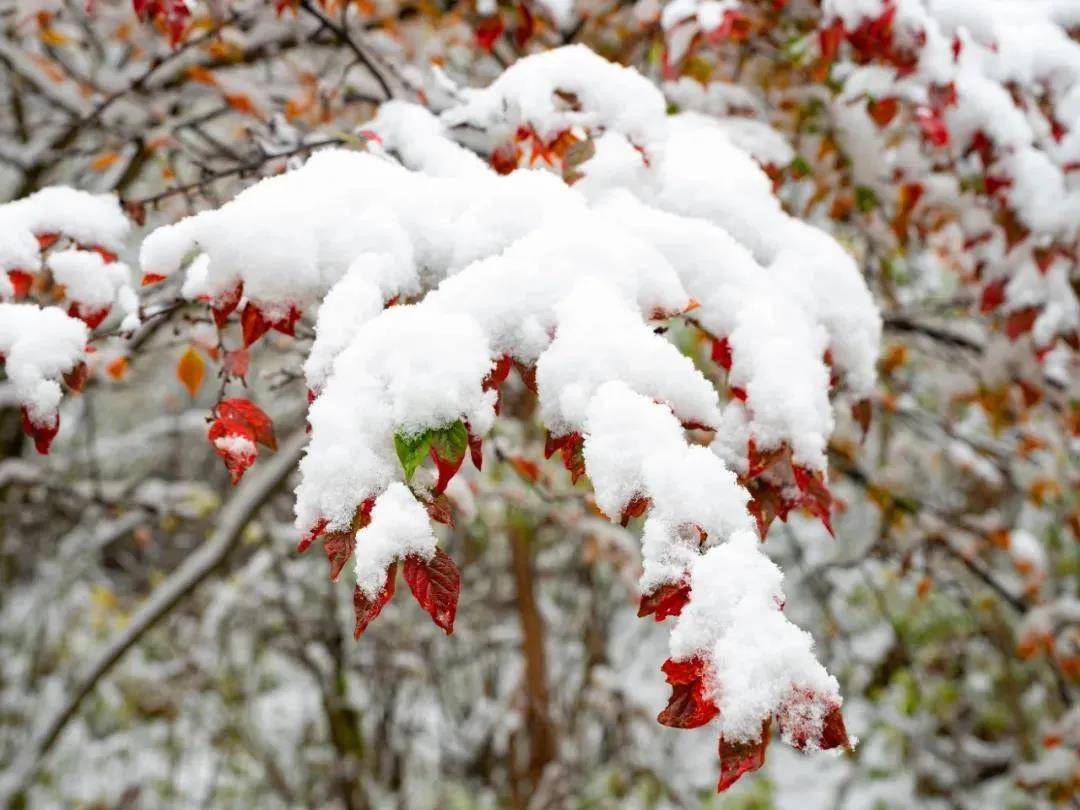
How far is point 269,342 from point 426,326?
167 centimetres

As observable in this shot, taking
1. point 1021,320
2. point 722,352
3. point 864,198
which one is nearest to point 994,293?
point 1021,320

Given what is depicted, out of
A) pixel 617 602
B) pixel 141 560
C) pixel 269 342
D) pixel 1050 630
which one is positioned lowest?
pixel 141 560

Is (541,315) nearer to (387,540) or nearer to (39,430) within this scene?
(387,540)

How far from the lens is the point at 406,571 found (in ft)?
2.55

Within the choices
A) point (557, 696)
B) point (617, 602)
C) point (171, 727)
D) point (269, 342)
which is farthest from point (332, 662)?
point (269, 342)

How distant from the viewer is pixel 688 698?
0.73 meters

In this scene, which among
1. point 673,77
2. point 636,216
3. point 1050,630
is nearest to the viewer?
point 636,216

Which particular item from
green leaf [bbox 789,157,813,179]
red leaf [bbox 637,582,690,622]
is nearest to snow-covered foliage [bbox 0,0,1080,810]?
red leaf [bbox 637,582,690,622]

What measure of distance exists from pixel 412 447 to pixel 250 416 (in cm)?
40

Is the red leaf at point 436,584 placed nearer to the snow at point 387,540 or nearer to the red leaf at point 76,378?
the snow at point 387,540

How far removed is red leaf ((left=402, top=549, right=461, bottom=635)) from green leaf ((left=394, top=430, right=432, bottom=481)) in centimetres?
9

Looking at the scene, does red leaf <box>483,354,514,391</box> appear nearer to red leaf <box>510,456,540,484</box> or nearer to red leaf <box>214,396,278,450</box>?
red leaf <box>214,396,278,450</box>

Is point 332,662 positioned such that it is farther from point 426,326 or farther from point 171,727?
point 426,326

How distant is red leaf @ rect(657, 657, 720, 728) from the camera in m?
0.70
